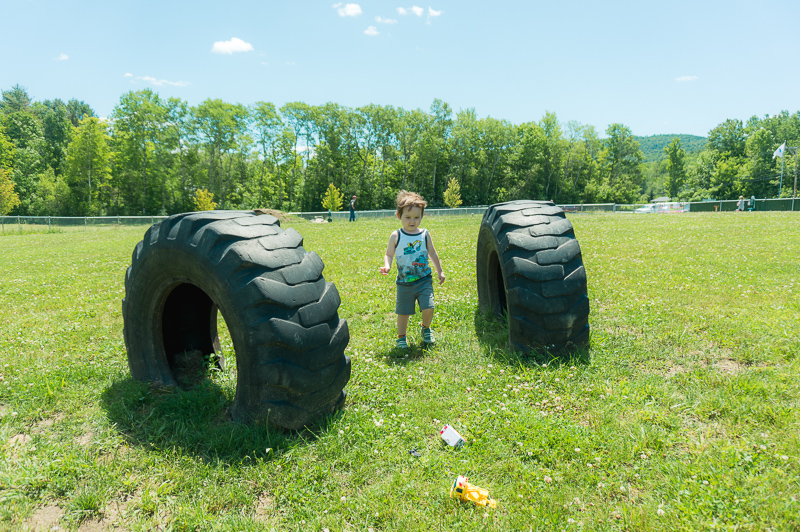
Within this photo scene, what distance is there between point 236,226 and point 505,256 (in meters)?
2.61

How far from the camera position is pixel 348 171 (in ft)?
223

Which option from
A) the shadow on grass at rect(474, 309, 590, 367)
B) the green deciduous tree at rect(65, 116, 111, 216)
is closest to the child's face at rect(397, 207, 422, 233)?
the shadow on grass at rect(474, 309, 590, 367)

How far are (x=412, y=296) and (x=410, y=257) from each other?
460mm

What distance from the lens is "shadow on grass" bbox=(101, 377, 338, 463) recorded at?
10.2ft

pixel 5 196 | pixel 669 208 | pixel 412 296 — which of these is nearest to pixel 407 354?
pixel 412 296

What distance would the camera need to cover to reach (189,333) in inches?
179

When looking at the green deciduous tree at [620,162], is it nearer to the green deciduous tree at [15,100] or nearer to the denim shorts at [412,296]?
the denim shorts at [412,296]

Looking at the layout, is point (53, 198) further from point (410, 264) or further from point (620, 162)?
point (620, 162)

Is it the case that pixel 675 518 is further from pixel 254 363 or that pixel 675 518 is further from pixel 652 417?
pixel 254 363

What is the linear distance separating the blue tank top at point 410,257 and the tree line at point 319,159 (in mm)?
51336

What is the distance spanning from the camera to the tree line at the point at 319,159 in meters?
57.9

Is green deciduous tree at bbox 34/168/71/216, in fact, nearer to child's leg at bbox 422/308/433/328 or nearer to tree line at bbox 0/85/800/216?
tree line at bbox 0/85/800/216

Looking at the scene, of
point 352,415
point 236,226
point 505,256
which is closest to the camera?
point 236,226

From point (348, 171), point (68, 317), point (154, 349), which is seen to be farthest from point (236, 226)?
point (348, 171)
